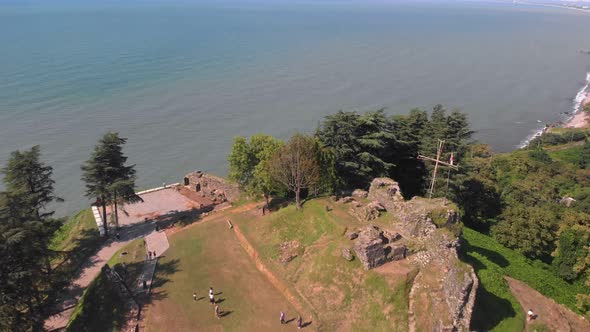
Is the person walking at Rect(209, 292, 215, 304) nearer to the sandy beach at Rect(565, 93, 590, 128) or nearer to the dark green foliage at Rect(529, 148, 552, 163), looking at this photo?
the dark green foliage at Rect(529, 148, 552, 163)

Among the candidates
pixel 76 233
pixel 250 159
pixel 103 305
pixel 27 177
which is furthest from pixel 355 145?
pixel 76 233

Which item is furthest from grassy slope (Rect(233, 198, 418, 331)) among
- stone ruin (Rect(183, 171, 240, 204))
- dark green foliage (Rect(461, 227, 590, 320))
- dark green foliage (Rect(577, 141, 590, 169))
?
dark green foliage (Rect(577, 141, 590, 169))

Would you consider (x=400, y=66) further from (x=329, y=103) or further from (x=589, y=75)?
(x=589, y=75)

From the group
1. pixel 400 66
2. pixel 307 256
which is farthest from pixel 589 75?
pixel 307 256

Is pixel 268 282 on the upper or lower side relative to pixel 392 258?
lower

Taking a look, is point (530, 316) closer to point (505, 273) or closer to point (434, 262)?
point (505, 273)
